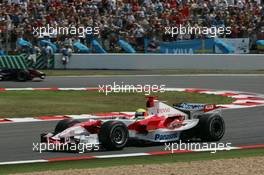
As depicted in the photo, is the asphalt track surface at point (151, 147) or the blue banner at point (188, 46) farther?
the blue banner at point (188, 46)

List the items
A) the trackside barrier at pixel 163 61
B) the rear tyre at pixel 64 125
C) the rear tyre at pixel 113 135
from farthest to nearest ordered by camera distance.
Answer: the trackside barrier at pixel 163 61 < the rear tyre at pixel 64 125 < the rear tyre at pixel 113 135

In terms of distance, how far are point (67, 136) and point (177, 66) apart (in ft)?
76.4

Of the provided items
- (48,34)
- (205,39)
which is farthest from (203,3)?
(48,34)

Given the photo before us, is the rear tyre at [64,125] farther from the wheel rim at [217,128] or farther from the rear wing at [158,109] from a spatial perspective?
the wheel rim at [217,128]

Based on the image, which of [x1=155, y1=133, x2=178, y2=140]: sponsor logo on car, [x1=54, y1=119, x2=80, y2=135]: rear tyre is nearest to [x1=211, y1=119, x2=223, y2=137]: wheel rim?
[x1=155, y1=133, x2=178, y2=140]: sponsor logo on car

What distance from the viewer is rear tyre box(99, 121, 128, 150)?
483 inches

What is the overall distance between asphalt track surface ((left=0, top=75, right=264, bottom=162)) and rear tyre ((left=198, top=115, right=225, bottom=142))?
255 millimetres

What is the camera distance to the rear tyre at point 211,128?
1344 cm

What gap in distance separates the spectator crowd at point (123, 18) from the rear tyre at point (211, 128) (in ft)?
68.2

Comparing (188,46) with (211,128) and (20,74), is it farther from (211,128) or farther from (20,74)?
(211,128)

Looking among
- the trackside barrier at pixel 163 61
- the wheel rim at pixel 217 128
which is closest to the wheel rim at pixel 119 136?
the wheel rim at pixel 217 128

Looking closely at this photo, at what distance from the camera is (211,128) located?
13.5 m

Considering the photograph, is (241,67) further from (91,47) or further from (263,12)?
(91,47)

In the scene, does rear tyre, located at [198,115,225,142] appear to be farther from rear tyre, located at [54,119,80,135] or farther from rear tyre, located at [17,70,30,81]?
rear tyre, located at [17,70,30,81]
